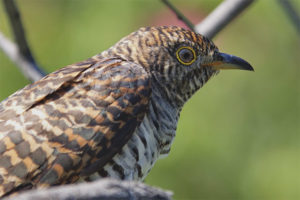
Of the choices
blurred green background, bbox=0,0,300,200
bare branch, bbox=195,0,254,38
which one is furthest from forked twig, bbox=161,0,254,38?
blurred green background, bbox=0,0,300,200

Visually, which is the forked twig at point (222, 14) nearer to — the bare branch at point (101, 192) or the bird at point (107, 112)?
the bird at point (107, 112)

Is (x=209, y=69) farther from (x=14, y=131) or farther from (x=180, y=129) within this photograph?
(x=180, y=129)

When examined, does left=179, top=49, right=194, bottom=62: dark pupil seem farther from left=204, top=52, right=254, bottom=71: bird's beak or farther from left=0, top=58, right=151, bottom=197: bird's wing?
left=0, top=58, right=151, bottom=197: bird's wing

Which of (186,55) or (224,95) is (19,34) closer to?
(186,55)

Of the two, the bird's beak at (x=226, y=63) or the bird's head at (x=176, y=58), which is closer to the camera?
the bird's head at (x=176, y=58)

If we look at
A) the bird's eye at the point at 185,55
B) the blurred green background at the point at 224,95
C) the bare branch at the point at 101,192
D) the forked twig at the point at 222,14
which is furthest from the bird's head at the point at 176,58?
the blurred green background at the point at 224,95

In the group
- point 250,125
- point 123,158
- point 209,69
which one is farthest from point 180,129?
point 123,158
